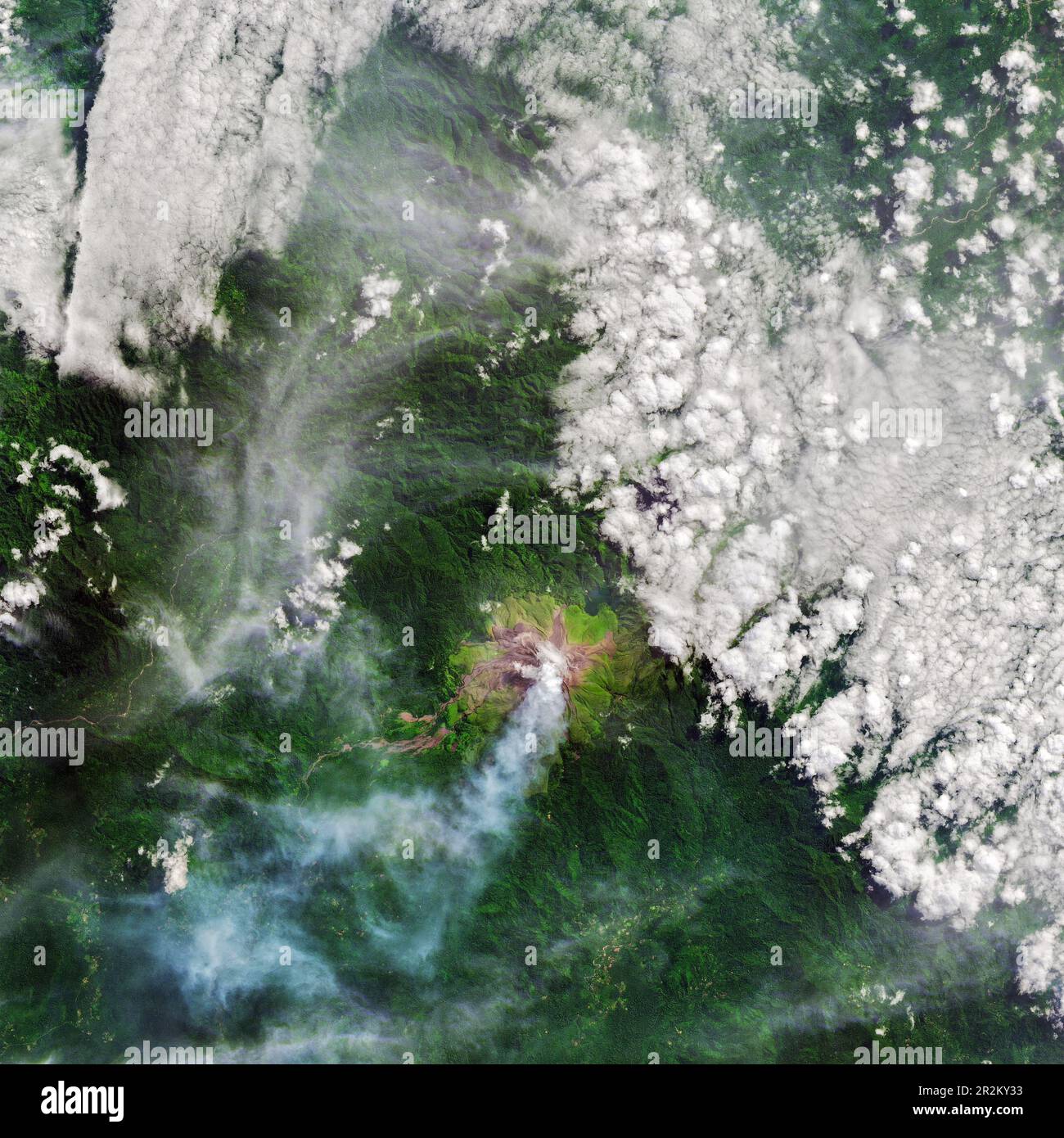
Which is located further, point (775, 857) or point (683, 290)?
point (775, 857)

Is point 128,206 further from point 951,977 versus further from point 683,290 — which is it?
point 951,977

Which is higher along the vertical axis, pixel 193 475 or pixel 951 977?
pixel 193 475

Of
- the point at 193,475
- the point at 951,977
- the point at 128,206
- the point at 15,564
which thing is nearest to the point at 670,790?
the point at 951,977

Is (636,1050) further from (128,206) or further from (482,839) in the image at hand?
(128,206)

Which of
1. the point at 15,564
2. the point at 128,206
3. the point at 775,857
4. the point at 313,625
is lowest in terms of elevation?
the point at 775,857

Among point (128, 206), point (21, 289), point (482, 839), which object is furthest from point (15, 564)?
point (482, 839)

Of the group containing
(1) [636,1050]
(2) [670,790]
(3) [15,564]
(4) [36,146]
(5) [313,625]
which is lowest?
(1) [636,1050]
